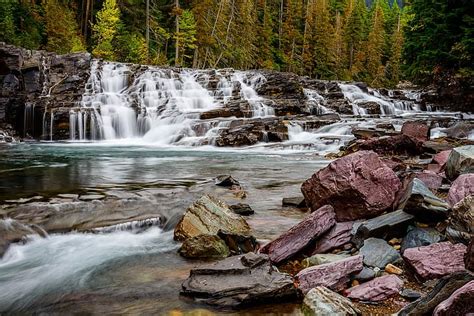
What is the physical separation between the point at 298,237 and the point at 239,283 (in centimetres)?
122

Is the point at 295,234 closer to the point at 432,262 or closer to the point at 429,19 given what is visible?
the point at 432,262

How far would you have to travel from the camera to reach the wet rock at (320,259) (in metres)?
4.57

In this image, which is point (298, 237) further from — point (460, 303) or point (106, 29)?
point (106, 29)

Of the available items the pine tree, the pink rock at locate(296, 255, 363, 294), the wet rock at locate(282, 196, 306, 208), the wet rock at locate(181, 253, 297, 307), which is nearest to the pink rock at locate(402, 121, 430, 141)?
the wet rock at locate(282, 196, 306, 208)

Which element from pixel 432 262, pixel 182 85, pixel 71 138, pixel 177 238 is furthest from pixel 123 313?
pixel 182 85

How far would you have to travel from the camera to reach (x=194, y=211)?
6.00 meters

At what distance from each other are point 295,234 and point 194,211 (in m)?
1.63

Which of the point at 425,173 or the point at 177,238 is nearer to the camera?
the point at 177,238

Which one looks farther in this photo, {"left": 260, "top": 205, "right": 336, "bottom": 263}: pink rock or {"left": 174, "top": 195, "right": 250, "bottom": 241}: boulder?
{"left": 174, "top": 195, "right": 250, "bottom": 241}: boulder

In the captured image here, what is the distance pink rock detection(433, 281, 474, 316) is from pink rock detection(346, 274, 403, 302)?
83cm

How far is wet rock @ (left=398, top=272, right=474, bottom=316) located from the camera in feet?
10.1

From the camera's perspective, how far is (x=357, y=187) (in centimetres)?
578

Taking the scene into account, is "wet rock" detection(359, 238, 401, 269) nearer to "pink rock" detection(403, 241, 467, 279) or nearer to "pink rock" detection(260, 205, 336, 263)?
"pink rock" detection(403, 241, 467, 279)

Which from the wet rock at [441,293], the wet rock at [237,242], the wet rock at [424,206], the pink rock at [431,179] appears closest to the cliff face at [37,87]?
the wet rock at [237,242]
